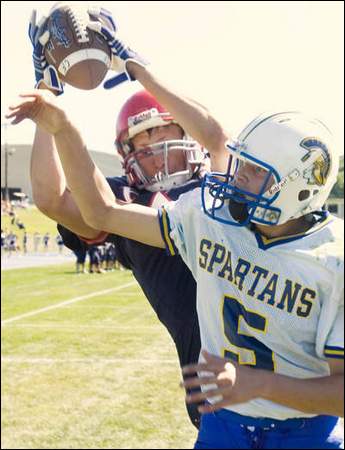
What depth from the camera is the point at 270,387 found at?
203 centimetres

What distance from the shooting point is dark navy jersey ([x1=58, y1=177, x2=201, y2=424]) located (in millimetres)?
2861

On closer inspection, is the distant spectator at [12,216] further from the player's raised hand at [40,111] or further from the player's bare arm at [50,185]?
the player's raised hand at [40,111]

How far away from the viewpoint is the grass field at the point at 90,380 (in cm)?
762

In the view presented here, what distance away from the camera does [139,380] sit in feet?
31.3

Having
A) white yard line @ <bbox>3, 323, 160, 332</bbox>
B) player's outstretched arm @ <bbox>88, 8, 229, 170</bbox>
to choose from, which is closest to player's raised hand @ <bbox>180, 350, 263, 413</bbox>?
player's outstretched arm @ <bbox>88, 8, 229, 170</bbox>

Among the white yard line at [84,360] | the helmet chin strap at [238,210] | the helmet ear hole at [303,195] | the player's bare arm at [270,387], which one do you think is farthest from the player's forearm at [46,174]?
the white yard line at [84,360]

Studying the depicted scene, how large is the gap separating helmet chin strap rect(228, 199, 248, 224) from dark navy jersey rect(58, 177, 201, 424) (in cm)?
55

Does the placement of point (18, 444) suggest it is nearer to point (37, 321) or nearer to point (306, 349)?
point (306, 349)

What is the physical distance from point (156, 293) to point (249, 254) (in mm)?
675

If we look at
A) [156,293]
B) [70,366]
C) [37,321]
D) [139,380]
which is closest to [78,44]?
[156,293]

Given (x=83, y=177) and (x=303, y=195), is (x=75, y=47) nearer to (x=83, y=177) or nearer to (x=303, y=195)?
(x=83, y=177)

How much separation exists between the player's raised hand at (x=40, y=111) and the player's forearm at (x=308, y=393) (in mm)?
1093

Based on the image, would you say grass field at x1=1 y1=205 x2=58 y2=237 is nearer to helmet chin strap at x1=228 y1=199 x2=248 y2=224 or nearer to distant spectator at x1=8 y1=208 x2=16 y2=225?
distant spectator at x1=8 y1=208 x2=16 y2=225

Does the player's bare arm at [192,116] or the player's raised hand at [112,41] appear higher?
the player's raised hand at [112,41]
